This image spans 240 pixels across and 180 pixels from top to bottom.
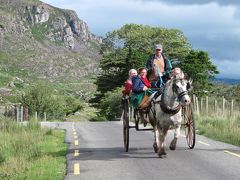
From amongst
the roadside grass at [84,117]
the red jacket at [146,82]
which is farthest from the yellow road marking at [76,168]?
the roadside grass at [84,117]

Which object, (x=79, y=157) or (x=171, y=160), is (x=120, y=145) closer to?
(x=79, y=157)

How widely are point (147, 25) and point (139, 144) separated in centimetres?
7746

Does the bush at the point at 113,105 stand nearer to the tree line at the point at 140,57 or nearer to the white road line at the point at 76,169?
the tree line at the point at 140,57

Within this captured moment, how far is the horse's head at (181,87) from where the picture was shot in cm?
1292

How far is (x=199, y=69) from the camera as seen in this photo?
82.1 meters

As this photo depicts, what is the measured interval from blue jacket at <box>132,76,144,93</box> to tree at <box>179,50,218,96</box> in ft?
211

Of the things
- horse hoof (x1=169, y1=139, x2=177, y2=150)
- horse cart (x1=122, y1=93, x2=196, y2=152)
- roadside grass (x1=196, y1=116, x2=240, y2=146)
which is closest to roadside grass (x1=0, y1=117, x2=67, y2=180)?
horse cart (x1=122, y1=93, x2=196, y2=152)

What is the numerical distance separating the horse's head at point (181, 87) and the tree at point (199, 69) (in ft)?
216

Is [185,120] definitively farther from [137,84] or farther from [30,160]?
[30,160]

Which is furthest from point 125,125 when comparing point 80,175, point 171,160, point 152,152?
point 80,175

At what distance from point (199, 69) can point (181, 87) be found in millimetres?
69884

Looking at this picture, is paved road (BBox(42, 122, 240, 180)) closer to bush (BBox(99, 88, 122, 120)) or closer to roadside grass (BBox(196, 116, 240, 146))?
roadside grass (BBox(196, 116, 240, 146))

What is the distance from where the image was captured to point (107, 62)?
80.4m

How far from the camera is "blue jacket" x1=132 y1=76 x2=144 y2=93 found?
49.7 feet
